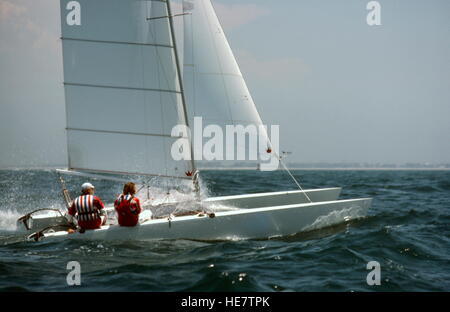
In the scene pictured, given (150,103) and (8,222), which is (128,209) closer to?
(150,103)

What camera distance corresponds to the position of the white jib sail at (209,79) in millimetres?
10164

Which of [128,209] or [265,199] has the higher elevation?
[128,209]

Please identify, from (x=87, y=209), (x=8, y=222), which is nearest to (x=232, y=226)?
(x=87, y=209)

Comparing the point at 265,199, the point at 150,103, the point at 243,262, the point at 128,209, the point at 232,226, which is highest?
the point at 150,103

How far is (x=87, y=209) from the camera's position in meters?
8.27

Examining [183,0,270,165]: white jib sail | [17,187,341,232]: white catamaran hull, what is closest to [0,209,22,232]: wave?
[17,187,341,232]: white catamaran hull

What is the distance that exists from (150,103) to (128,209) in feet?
8.17

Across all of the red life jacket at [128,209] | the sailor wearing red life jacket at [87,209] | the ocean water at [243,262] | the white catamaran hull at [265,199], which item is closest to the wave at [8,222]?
A: the ocean water at [243,262]

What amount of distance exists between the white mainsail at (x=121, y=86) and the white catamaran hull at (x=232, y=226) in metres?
1.67

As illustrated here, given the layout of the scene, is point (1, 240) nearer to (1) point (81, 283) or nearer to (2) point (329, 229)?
(1) point (81, 283)

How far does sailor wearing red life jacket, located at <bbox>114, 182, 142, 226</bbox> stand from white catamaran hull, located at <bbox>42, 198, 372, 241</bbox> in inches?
5.2

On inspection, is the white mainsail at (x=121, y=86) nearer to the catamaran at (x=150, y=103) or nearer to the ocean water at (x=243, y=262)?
the catamaran at (x=150, y=103)

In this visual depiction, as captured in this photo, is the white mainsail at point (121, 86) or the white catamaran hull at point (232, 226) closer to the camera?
the white catamaran hull at point (232, 226)
